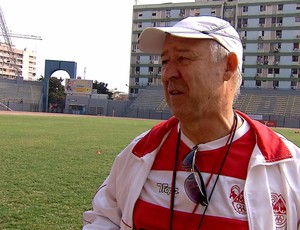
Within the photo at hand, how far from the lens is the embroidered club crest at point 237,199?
1710 mm

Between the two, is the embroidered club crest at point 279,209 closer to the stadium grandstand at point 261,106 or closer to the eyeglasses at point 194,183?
the eyeglasses at point 194,183

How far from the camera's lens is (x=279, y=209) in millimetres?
1697

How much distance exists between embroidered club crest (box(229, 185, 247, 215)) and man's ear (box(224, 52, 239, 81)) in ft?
1.67

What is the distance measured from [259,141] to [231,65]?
0.37 m

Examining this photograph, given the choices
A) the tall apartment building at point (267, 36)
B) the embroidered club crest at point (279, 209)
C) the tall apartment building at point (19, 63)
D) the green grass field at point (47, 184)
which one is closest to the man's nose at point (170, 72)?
the embroidered club crest at point (279, 209)

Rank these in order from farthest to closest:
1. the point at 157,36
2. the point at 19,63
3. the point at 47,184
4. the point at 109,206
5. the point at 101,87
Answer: the point at 19,63 < the point at 101,87 < the point at 47,184 < the point at 109,206 < the point at 157,36

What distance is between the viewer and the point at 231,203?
172cm

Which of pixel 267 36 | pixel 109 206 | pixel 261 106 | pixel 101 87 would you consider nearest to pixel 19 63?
pixel 101 87

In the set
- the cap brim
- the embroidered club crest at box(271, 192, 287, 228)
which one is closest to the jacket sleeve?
the cap brim

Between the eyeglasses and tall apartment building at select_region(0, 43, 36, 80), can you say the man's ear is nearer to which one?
the eyeglasses

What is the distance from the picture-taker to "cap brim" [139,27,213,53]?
1729 mm

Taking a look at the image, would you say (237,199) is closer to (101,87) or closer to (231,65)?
(231,65)

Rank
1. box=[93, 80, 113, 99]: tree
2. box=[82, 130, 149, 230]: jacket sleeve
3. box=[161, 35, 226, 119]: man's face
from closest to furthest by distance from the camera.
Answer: box=[161, 35, 226, 119]: man's face < box=[82, 130, 149, 230]: jacket sleeve < box=[93, 80, 113, 99]: tree

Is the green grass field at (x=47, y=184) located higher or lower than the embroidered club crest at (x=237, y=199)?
lower
